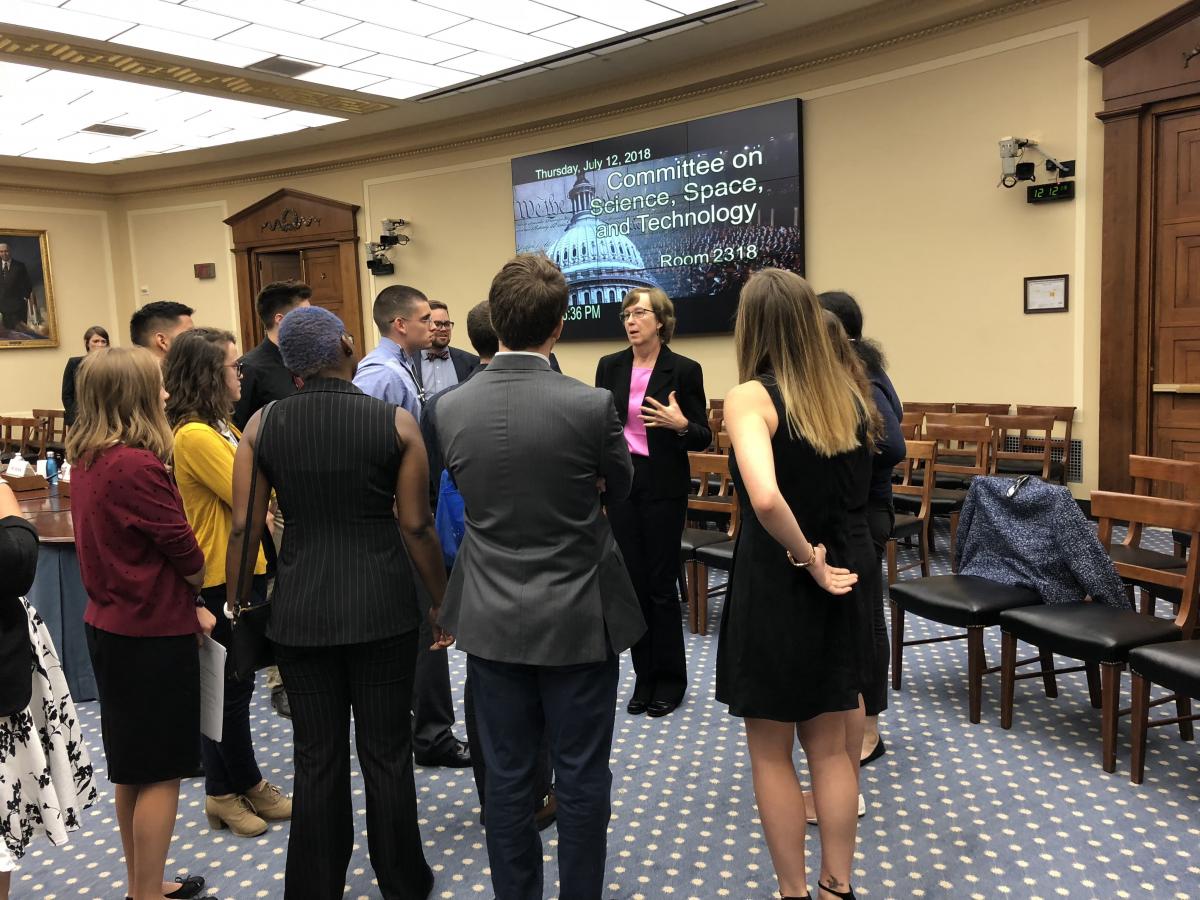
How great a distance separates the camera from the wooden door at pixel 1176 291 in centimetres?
599

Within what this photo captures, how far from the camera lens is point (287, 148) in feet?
37.0

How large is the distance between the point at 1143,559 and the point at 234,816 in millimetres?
3262

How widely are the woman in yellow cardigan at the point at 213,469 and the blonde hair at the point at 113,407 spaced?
1.05 feet

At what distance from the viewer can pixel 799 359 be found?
1.88 metres

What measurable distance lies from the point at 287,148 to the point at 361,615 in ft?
35.4

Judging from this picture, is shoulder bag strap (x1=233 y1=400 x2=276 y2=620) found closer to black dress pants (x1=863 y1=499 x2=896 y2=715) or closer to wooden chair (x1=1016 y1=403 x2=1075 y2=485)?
black dress pants (x1=863 y1=499 x2=896 y2=715)

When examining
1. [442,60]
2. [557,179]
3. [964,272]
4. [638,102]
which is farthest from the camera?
[557,179]

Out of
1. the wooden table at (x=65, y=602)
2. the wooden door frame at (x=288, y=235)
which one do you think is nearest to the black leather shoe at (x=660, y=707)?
the wooden table at (x=65, y=602)

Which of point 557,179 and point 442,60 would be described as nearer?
point 442,60

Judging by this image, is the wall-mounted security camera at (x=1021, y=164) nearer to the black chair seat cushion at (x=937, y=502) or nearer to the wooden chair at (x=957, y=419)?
the wooden chair at (x=957, y=419)

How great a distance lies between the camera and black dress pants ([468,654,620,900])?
1854 mm

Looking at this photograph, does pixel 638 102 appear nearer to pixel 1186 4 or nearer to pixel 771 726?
pixel 1186 4

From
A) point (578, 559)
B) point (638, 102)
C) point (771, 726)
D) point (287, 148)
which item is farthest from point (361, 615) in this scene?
point (287, 148)

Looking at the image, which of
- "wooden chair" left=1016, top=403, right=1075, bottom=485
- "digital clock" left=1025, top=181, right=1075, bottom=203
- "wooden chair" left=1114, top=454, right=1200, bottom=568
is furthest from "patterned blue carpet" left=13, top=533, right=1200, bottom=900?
"digital clock" left=1025, top=181, right=1075, bottom=203
